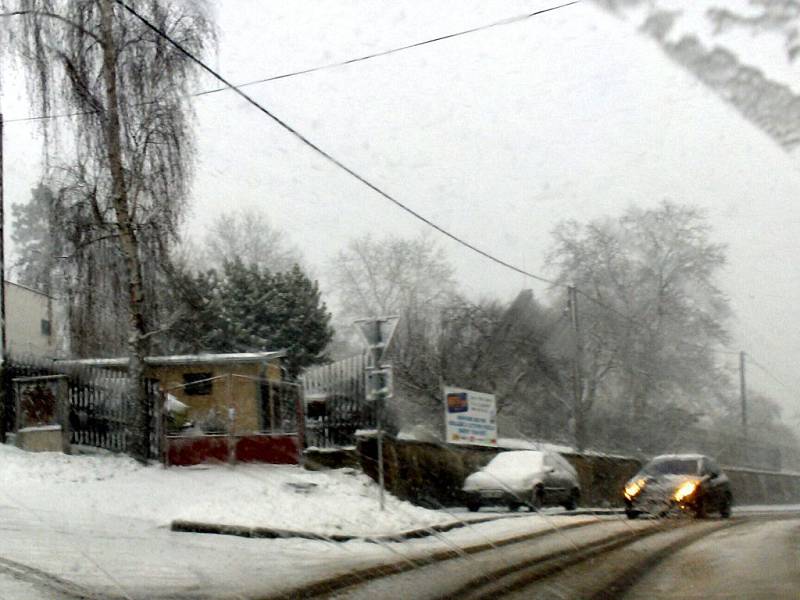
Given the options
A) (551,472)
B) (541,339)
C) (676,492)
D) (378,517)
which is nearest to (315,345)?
(541,339)

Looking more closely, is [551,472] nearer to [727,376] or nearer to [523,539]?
[523,539]

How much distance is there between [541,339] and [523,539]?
2462cm

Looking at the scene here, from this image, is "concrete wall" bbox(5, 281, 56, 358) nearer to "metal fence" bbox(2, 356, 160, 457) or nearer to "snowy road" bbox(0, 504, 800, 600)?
"metal fence" bbox(2, 356, 160, 457)

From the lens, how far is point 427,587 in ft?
29.0

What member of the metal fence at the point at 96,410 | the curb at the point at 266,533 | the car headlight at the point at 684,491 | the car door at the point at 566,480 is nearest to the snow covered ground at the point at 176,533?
the curb at the point at 266,533

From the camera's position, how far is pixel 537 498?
20281mm

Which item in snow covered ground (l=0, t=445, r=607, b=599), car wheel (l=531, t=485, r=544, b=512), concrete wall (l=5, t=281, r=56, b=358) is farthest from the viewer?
concrete wall (l=5, t=281, r=56, b=358)

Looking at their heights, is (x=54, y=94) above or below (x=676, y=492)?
above

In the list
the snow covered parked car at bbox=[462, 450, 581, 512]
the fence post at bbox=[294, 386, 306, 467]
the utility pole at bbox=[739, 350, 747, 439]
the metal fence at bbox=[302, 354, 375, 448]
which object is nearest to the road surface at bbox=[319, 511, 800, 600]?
the snow covered parked car at bbox=[462, 450, 581, 512]

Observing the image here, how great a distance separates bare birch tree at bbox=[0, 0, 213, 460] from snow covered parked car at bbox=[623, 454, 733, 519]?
9.49 m

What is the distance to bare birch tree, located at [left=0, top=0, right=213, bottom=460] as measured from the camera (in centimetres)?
1945

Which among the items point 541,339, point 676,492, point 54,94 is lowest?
point 676,492

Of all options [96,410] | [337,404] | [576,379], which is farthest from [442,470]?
[576,379]

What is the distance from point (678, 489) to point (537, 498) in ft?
8.98
